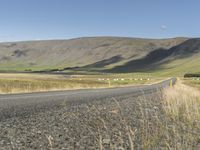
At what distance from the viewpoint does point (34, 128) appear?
800cm

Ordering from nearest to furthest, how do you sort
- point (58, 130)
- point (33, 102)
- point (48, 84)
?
point (58, 130)
point (33, 102)
point (48, 84)

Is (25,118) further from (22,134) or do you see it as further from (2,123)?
(22,134)

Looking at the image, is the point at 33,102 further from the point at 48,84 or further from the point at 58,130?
the point at 48,84

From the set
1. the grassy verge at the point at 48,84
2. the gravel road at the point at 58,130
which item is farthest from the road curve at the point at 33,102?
the grassy verge at the point at 48,84

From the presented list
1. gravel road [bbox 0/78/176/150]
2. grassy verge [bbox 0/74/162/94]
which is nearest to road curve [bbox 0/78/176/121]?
gravel road [bbox 0/78/176/150]

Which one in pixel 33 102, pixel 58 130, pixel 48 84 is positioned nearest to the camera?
pixel 58 130

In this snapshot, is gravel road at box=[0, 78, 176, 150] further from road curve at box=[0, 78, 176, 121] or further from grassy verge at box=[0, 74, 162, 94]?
grassy verge at box=[0, 74, 162, 94]

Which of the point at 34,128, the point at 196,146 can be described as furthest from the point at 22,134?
the point at 196,146

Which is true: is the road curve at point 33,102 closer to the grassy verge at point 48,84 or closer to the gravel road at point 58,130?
the gravel road at point 58,130

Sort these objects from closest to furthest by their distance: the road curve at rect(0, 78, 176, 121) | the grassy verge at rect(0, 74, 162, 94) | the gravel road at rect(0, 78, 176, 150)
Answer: the gravel road at rect(0, 78, 176, 150)
the road curve at rect(0, 78, 176, 121)
the grassy verge at rect(0, 74, 162, 94)

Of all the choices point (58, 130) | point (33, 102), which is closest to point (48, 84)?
point (33, 102)

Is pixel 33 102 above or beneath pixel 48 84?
above

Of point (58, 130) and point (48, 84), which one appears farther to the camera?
point (48, 84)

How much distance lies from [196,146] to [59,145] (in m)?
2.79
